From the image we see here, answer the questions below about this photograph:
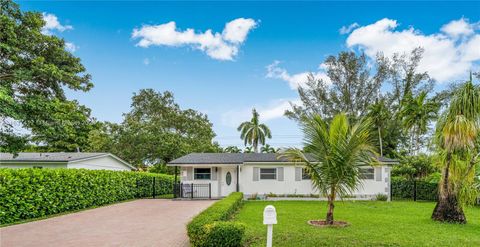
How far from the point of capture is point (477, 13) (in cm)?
1455

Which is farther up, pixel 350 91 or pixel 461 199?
pixel 350 91

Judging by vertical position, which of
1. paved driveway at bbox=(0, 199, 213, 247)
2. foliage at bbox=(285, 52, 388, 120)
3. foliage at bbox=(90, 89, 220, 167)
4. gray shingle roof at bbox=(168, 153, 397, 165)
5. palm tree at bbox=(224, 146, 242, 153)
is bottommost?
paved driveway at bbox=(0, 199, 213, 247)

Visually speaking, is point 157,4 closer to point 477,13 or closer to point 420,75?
point 477,13

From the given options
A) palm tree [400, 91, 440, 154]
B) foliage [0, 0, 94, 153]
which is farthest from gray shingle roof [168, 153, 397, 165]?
palm tree [400, 91, 440, 154]

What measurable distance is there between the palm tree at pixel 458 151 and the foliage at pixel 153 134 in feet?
81.3

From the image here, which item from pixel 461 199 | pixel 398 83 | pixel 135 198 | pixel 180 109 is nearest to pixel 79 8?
pixel 135 198

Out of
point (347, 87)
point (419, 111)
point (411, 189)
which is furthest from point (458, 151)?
point (347, 87)

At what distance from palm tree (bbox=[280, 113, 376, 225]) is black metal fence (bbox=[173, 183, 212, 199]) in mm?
11281

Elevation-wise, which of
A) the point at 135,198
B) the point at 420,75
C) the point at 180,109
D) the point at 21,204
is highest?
the point at 420,75

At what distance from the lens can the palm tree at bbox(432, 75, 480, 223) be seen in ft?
31.1

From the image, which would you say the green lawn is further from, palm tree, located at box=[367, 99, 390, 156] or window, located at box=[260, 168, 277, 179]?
palm tree, located at box=[367, 99, 390, 156]

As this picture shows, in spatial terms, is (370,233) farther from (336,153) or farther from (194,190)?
(194,190)

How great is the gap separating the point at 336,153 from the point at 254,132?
38891mm

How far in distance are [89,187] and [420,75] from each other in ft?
109
